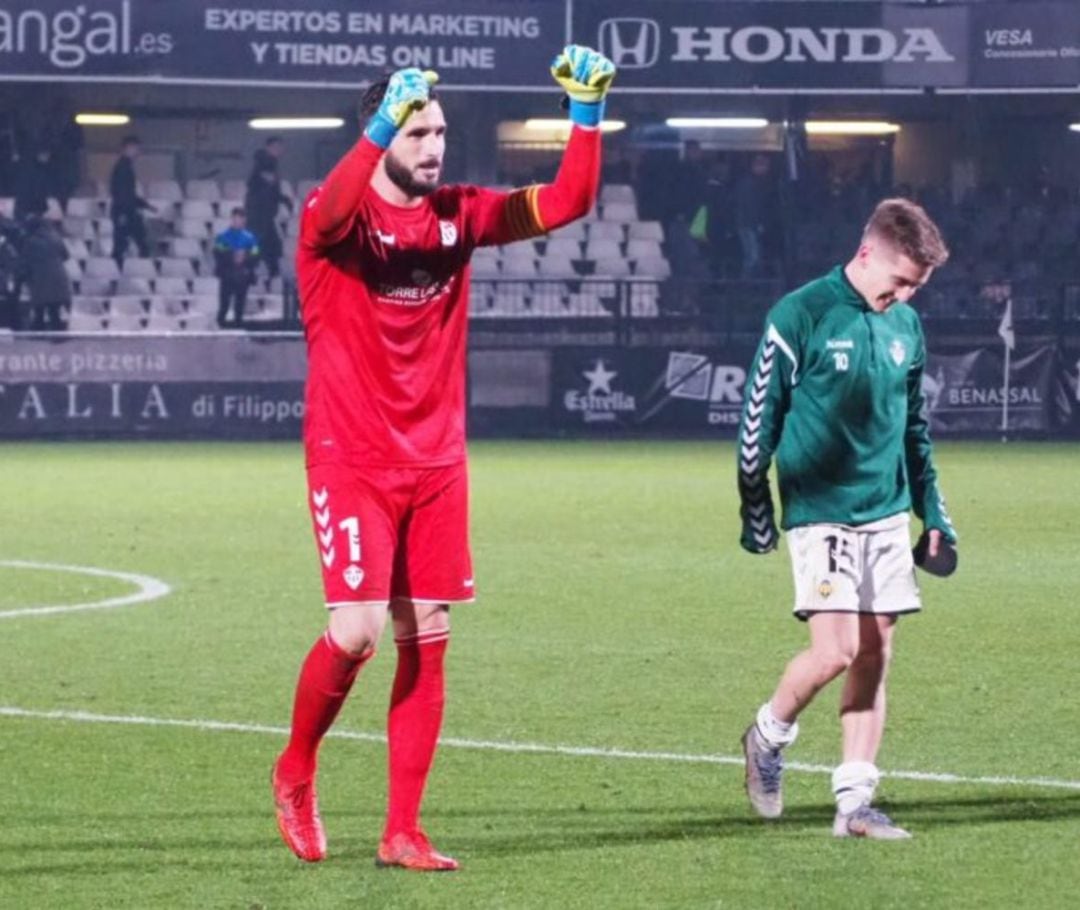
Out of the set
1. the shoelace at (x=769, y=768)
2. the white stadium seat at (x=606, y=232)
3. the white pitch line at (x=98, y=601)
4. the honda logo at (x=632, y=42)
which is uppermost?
the honda logo at (x=632, y=42)

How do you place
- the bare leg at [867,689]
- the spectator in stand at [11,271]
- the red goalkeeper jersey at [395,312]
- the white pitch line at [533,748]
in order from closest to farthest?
the red goalkeeper jersey at [395,312], the bare leg at [867,689], the white pitch line at [533,748], the spectator in stand at [11,271]

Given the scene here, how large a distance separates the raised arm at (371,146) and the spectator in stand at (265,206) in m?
25.6

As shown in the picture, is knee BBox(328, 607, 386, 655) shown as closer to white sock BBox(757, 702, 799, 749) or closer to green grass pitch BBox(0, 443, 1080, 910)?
green grass pitch BBox(0, 443, 1080, 910)

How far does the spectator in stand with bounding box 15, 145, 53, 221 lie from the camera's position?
31922mm

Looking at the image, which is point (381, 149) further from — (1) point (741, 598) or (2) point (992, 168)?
(2) point (992, 168)

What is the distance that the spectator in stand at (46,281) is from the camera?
1149 inches

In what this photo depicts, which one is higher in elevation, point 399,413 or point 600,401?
point 399,413

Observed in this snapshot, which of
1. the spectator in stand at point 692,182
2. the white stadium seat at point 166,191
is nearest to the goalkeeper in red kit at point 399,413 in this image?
the spectator in stand at point 692,182

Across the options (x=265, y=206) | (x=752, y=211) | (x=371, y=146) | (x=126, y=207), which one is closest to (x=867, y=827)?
(x=371, y=146)

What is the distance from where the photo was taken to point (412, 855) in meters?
6.72

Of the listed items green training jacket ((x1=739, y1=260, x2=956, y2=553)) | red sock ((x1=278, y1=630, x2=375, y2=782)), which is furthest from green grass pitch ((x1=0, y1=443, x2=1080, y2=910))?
green training jacket ((x1=739, y1=260, x2=956, y2=553))

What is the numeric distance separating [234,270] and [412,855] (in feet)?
79.5

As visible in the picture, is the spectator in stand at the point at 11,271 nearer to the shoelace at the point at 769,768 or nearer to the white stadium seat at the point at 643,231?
the white stadium seat at the point at 643,231

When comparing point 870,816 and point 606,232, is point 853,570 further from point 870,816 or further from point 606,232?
point 606,232
